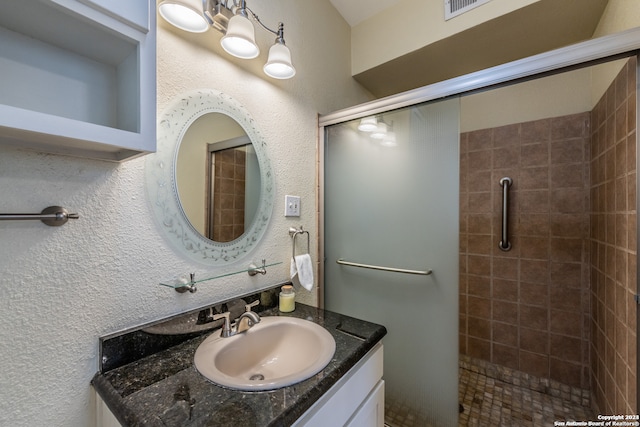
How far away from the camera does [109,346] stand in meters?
0.73

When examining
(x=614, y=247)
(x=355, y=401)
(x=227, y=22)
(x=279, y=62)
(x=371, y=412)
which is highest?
(x=227, y=22)

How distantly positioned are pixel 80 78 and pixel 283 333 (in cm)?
104

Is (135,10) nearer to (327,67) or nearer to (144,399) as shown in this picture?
(144,399)

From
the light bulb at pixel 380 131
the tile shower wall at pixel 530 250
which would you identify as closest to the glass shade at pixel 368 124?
the light bulb at pixel 380 131

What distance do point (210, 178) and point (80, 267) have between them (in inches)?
18.6

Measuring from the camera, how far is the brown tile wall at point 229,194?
40.2 inches

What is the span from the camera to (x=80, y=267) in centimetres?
70

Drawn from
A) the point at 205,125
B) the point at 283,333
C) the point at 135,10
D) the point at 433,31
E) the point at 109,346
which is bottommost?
the point at 283,333

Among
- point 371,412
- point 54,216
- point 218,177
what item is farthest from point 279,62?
A: point 371,412

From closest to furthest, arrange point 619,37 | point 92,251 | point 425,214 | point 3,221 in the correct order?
point 3,221, point 92,251, point 619,37, point 425,214

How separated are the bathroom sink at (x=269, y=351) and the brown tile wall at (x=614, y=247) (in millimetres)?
1199

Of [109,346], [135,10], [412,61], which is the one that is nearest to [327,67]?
[412,61]

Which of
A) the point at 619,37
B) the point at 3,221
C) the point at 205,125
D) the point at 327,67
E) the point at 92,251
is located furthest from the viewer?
the point at 327,67

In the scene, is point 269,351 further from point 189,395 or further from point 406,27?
point 406,27
